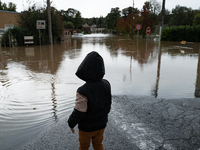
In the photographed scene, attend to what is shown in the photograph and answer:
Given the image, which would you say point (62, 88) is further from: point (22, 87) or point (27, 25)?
point (27, 25)

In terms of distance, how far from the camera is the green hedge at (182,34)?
29.3m

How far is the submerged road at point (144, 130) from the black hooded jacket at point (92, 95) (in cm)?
86

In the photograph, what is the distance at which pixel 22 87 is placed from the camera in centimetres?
638

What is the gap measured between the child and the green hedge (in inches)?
1208

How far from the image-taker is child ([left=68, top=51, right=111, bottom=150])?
2.32 meters

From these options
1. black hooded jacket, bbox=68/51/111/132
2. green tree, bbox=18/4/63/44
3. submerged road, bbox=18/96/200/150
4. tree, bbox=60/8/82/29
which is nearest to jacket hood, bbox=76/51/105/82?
black hooded jacket, bbox=68/51/111/132

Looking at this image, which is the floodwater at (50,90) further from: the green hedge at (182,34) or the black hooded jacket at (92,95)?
the green hedge at (182,34)

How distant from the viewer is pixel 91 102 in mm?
2334

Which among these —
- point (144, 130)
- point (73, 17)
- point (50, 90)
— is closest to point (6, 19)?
point (50, 90)

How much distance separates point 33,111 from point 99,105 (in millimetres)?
2609

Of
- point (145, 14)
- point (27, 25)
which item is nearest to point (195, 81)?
point (27, 25)

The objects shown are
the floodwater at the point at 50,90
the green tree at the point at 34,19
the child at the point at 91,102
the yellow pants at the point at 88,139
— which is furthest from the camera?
the green tree at the point at 34,19

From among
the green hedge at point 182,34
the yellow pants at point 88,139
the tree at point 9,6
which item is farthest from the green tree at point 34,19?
the tree at point 9,6

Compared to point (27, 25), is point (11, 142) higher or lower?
lower
